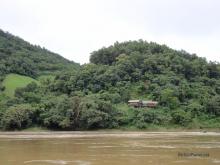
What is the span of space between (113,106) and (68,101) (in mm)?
7358

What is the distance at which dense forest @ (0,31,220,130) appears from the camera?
65562 mm

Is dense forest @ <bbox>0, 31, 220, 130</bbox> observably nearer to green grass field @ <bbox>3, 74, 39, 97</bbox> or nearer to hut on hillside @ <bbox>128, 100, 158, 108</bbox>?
hut on hillside @ <bbox>128, 100, 158, 108</bbox>

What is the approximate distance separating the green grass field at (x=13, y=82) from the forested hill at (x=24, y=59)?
189 centimetres

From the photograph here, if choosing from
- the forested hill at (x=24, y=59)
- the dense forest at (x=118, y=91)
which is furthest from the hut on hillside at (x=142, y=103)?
the forested hill at (x=24, y=59)

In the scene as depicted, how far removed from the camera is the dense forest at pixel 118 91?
65.6 meters

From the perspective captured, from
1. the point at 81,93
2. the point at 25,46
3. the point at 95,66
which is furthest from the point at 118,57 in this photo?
the point at 25,46

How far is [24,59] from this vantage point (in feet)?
325

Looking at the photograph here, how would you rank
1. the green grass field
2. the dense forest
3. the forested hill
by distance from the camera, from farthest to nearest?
the forested hill
the green grass field
the dense forest

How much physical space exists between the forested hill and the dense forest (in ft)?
0.80

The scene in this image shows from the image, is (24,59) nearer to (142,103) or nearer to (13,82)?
(13,82)

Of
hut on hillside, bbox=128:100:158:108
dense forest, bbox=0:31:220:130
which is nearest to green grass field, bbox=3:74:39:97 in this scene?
dense forest, bbox=0:31:220:130

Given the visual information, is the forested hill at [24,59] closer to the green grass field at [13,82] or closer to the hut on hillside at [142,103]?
the green grass field at [13,82]

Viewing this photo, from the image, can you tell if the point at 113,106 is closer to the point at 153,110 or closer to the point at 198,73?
the point at 153,110

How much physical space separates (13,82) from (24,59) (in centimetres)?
1238
